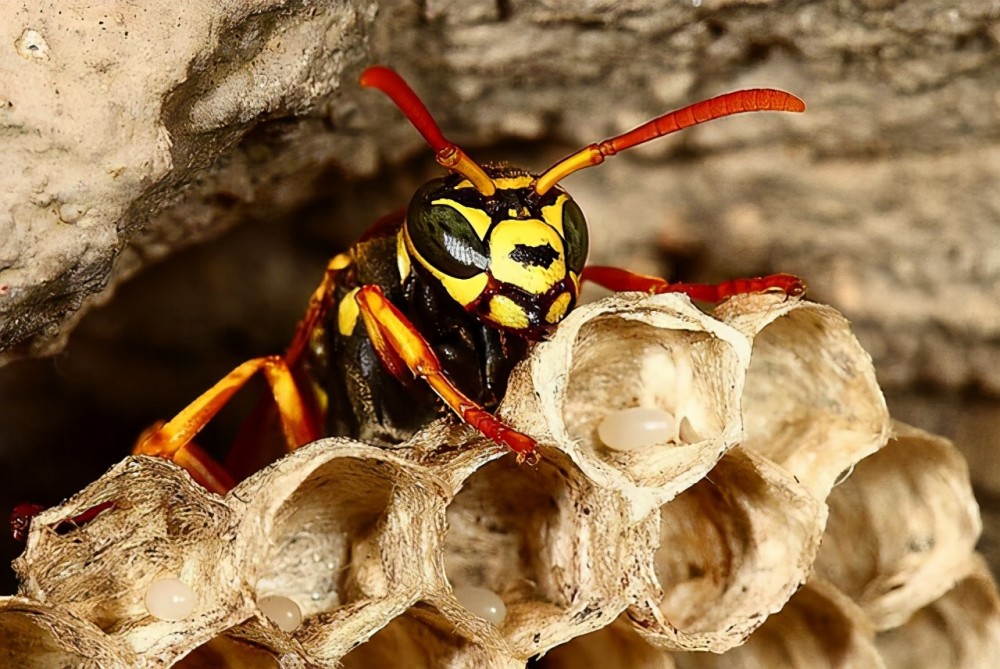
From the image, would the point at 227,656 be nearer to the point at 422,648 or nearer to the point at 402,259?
the point at 422,648

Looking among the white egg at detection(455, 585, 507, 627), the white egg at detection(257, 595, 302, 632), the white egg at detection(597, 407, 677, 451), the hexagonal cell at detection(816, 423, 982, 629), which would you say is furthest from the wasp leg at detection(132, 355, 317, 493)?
the hexagonal cell at detection(816, 423, 982, 629)

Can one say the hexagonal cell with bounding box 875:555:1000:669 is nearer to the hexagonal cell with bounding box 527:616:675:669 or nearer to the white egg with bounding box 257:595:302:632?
the hexagonal cell with bounding box 527:616:675:669

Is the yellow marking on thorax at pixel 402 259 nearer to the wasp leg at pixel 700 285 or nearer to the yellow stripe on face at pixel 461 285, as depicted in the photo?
the yellow stripe on face at pixel 461 285

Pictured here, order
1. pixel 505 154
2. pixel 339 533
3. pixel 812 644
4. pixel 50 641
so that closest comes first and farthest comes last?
1. pixel 50 641
2. pixel 339 533
3. pixel 812 644
4. pixel 505 154

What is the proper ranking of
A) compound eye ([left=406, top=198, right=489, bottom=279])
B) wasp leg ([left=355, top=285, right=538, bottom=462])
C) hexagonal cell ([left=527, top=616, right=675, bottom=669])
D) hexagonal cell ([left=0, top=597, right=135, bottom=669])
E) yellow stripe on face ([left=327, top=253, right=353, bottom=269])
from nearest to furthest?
hexagonal cell ([left=0, top=597, right=135, bottom=669]) < wasp leg ([left=355, top=285, right=538, bottom=462]) < compound eye ([left=406, top=198, right=489, bottom=279]) < hexagonal cell ([left=527, top=616, right=675, bottom=669]) < yellow stripe on face ([left=327, top=253, right=353, bottom=269])

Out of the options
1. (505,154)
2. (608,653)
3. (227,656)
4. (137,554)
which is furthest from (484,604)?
(505,154)

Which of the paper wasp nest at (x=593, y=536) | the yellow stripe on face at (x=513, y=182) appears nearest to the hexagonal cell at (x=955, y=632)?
the paper wasp nest at (x=593, y=536)
